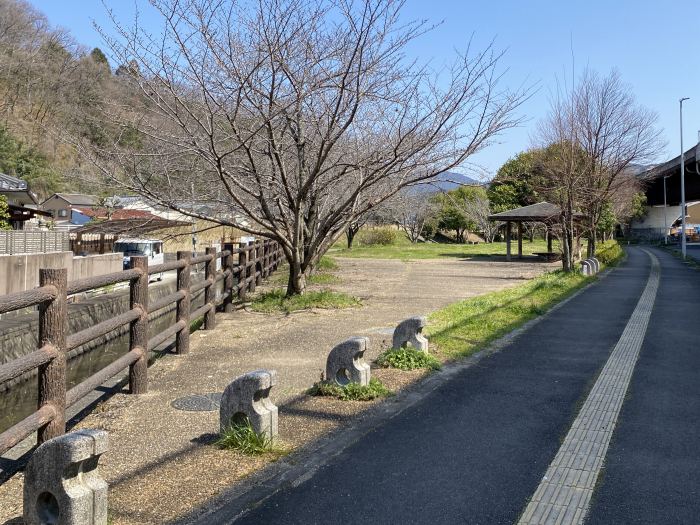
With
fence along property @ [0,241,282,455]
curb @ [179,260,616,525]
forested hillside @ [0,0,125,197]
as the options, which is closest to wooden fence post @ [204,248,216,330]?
fence along property @ [0,241,282,455]

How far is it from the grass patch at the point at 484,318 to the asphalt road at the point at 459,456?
33.5 inches

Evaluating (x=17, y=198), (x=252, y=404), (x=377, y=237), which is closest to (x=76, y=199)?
(x=377, y=237)

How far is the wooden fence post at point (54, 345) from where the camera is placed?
388cm

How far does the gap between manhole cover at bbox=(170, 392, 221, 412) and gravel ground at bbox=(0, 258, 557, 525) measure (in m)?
0.10

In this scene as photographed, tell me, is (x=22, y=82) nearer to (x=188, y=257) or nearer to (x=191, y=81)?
(x=191, y=81)

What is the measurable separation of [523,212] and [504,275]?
1060 cm

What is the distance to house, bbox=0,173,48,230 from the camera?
2119cm

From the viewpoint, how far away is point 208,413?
5156mm

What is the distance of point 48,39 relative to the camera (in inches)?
1347

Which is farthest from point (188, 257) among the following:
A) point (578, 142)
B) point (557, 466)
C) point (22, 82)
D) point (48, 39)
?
point (22, 82)

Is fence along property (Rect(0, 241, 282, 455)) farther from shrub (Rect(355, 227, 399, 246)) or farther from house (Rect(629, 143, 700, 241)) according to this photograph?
shrub (Rect(355, 227, 399, 246))

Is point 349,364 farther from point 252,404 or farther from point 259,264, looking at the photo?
point 259,264

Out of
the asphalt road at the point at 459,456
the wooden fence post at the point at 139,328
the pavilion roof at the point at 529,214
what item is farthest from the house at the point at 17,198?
the pavilion roof at the point at 529,214

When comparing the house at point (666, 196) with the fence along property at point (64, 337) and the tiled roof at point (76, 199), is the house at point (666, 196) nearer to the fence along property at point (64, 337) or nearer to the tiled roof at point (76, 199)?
the fence along property at point (64, 337)
